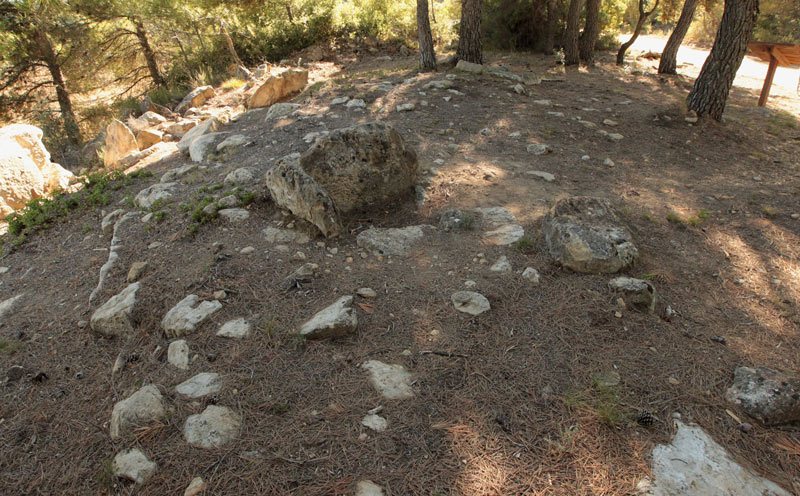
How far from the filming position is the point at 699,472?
6.54 feet

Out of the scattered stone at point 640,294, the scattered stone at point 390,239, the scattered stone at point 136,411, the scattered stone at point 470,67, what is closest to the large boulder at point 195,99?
the scattered stone at point 470,67

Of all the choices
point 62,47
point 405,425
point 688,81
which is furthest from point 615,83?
point 62,47

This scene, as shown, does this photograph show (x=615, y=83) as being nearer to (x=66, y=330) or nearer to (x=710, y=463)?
(x=710, y=463)

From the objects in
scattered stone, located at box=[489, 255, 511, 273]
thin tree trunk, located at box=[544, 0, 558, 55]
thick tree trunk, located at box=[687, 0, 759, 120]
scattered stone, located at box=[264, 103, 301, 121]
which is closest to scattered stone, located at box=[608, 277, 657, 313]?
scattered stone, located at box=[489, 255, 511, 273]

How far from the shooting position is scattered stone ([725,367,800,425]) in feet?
7.31

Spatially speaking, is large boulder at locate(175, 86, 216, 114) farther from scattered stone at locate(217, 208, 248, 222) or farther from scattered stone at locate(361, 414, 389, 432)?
scattered stone at locate(361, 414, 389, 432)

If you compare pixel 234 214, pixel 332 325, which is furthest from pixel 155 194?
pixel 332 325

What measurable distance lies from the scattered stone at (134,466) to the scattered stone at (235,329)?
0.87m

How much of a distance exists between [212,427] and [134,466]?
38 cm

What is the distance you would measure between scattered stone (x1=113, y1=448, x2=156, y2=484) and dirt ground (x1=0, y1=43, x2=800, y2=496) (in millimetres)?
41

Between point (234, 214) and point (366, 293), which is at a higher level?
point (234, 214)

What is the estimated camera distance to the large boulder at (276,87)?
945 centimetres

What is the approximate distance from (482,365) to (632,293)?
1.27m

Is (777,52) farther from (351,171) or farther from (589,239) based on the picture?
(351,171)
